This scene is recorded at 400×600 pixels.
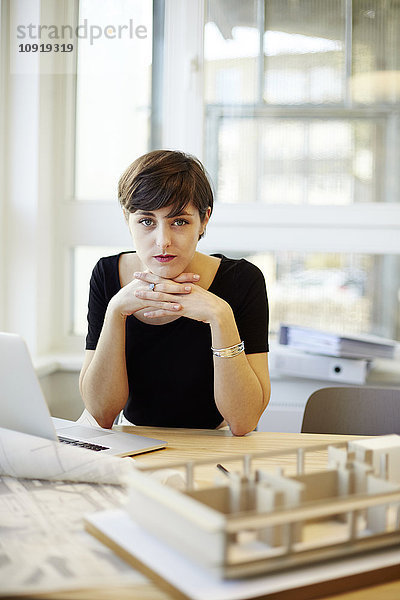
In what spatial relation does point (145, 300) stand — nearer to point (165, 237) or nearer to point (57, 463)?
point (165, 237)

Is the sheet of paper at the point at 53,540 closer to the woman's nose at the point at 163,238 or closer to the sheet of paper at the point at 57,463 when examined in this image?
the sheet of paper at the point at 57,463

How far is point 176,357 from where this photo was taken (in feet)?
5.75

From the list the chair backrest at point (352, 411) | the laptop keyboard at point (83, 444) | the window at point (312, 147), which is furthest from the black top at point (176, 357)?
the window at point (312, 147)

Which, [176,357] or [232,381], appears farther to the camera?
[176,357]

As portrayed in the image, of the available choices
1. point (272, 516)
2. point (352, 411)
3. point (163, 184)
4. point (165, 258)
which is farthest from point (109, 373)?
point (272, 516)

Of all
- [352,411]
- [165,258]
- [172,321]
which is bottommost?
Answer: [352,411]

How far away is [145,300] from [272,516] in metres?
0.92

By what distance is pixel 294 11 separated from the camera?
106 inches

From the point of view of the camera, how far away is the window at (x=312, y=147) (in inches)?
105

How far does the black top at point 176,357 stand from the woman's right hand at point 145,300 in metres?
0.16

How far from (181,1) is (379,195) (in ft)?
3.67

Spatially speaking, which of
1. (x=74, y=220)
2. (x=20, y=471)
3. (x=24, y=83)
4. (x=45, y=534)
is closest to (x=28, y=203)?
(x=74, y=220)

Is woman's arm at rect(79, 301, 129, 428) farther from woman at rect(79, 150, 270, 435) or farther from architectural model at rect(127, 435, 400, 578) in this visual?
architectural model at rect(127, 435, 400, 578)

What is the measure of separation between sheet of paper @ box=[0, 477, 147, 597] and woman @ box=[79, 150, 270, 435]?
0.54m
